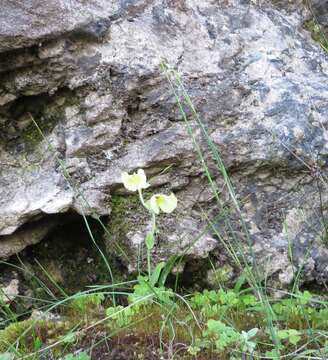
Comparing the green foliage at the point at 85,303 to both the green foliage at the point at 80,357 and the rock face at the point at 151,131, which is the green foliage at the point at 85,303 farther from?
the green foliage at the point at 80,357

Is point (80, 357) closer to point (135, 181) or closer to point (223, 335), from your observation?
point (223, 335)

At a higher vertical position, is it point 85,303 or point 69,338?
point 69,338

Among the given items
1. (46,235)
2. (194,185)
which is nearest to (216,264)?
(194,185)

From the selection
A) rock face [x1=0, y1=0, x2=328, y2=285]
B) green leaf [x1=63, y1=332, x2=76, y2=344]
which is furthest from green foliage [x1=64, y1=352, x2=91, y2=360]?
rock face [x1=0, y1=0, x2=328, y2=285]

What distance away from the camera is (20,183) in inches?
92.0

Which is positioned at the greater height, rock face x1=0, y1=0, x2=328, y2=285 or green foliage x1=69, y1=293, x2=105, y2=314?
rock face x1=0, y1=0, x2=328, y2=285

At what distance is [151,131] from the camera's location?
2373 millimetres

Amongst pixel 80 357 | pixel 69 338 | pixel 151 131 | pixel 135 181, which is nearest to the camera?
pixel 80 357

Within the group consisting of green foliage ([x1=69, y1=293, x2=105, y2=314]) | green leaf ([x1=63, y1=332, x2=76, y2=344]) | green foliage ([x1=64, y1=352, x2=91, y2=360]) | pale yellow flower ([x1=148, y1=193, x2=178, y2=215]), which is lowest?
green foliage ([x1=69, y1=293, x2=105, y2=314])

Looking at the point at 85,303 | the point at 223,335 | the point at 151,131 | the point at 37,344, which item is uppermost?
the point at 151,131

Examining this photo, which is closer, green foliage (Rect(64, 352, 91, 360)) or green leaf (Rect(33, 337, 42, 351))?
green foliage (Rect(64, 352, 91, 360))

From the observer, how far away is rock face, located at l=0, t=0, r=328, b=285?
2.29m

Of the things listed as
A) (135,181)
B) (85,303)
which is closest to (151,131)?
(135,181)

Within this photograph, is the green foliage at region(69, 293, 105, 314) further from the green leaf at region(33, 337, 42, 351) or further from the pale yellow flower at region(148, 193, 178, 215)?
the pale yellow flower at region(148, 193, 178, 215)
